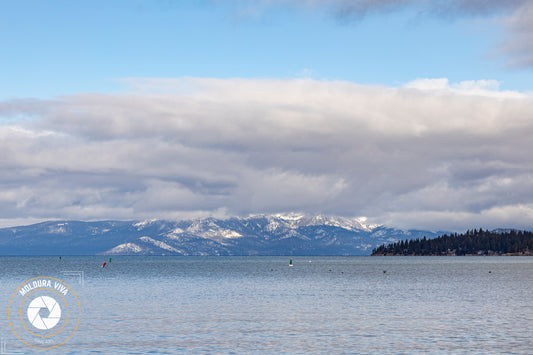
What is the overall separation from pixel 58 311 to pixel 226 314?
2052 cm

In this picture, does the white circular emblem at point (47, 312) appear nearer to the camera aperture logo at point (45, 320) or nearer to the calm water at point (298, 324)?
the camera aperture logo at point (45, 320)

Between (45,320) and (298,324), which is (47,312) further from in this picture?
(298,324)

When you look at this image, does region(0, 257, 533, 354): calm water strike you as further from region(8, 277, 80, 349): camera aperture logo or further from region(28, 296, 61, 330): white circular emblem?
region(28, 296, 61, 330): white circular emblem

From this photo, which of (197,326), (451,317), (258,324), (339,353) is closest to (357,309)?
(451,317)

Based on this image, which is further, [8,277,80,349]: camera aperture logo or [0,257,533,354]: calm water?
[8,277,80,349]: camera aperture logo

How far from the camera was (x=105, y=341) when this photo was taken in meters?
53.7

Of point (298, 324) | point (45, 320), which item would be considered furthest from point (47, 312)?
point (298, 324)

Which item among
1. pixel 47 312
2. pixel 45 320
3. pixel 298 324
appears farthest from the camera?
pixel 47 312

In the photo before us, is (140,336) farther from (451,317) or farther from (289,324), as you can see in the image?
(451,317)

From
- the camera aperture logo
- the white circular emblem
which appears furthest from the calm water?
the white circular emblem

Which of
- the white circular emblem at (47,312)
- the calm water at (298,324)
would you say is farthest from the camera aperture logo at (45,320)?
the calm water at (298,324)

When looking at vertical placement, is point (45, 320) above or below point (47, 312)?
below

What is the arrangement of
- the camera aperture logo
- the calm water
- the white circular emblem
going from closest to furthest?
the calm water, the camera aperture logo, the white circular emblem

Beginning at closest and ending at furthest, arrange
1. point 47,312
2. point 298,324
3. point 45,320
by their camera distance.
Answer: point 298,324
point 45,320
point 47,312
